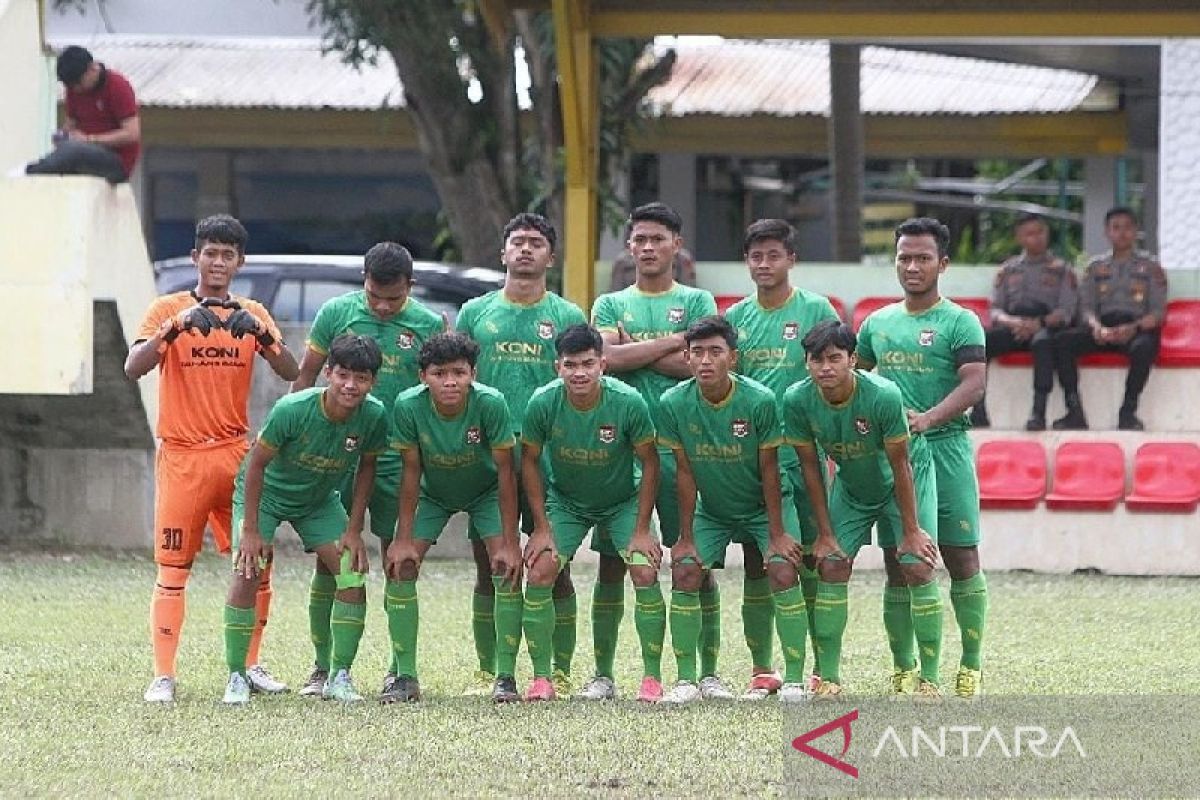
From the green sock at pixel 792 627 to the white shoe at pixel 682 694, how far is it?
36 cm

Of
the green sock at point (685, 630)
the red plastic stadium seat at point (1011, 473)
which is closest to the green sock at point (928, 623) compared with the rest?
the green sock at point (685, 630)

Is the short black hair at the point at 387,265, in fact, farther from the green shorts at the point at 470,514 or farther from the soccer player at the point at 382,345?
the green shorts at the point at 470,514

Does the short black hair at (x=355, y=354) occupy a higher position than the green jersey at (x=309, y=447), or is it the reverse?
the short black hair at (x=355, y=354)

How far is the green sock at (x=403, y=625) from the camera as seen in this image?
830cm

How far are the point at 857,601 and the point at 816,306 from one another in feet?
13.3

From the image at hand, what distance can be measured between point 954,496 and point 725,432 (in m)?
→ 1.10

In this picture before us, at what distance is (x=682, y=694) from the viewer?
8203 millimetres

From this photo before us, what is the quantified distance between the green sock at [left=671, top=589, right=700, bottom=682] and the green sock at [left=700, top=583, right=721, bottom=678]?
0.24 metres

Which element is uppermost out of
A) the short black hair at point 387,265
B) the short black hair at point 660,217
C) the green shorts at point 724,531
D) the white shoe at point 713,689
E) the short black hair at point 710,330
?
the short black hair at point 660,217

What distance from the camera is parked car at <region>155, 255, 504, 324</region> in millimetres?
15711

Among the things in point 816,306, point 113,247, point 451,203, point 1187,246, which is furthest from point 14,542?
point 1187,246

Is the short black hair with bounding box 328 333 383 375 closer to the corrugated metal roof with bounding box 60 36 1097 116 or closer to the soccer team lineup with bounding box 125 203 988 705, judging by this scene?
the soccer team lineup with bounding box 125 203 988 705

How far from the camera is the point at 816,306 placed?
28.6 ft

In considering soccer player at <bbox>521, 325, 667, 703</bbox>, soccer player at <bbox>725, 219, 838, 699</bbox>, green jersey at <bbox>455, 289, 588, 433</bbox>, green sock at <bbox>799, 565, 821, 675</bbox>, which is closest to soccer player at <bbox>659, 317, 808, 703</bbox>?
soccer player at <bbox>521, 325, 667, 703</bbox>
